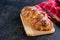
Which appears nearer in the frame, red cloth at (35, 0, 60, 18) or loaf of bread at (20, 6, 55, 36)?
loaf of bread at (20, 6, 55, 36)

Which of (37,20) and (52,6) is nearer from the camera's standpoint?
(37,20)

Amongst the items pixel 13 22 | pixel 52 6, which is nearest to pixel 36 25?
pixel 13 22

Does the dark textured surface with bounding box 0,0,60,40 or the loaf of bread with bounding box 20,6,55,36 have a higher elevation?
the loaf of bread with bounding box 20,6,55,36

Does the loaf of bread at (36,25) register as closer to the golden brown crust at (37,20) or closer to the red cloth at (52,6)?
the golden brown crust at (37,20)

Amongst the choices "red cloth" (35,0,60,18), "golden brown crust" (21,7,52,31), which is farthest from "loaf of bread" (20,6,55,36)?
"red cloth" (35,0,60,18)

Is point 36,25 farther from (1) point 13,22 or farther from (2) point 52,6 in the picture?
(2) point 52,6

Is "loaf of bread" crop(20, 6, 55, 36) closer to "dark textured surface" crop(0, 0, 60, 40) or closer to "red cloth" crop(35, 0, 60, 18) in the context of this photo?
"dark textured surface" crop(0, 0, 60, 40)
